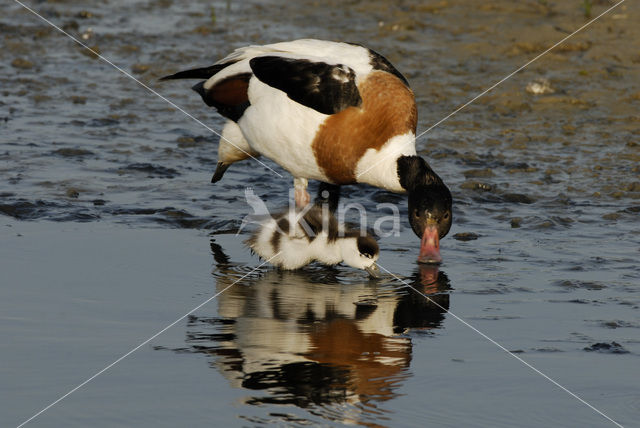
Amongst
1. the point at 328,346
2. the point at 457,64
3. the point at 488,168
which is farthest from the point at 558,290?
the point at 457,64

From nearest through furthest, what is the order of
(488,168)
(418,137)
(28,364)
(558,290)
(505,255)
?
(28,364) → (558,290) → (505,255) → (488,168) → (418,137)

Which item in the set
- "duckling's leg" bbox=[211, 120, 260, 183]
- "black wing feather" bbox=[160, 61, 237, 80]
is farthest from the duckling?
"black wing feather" bbox=[160, 61, 237, 80]

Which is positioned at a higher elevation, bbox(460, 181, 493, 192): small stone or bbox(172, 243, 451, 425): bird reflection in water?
bbox(460, 181, 493, 192): small stone

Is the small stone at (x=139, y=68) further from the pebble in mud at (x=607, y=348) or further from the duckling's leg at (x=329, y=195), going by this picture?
the pebble in mud at (x=607, y=348)

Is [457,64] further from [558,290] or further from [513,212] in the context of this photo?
[558,290]

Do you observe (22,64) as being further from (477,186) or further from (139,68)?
(477,186)

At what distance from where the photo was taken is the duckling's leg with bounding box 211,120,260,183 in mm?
7652

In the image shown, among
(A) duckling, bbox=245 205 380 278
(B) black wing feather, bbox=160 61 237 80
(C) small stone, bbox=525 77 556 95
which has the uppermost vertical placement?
(C) small stone, bbox=525 77 556 95

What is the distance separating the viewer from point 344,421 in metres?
4.13

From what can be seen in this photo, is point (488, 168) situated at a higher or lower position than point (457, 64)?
lower

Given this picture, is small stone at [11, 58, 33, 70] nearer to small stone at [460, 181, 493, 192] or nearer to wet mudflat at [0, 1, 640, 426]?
wet mudflat at [0, 1, 640, 426]

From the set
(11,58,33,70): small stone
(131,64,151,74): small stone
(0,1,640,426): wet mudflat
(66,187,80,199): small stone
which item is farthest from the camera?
(11,58,33,70): small stone

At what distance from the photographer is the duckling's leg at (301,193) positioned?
750cm

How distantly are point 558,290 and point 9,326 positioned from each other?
114 inches
